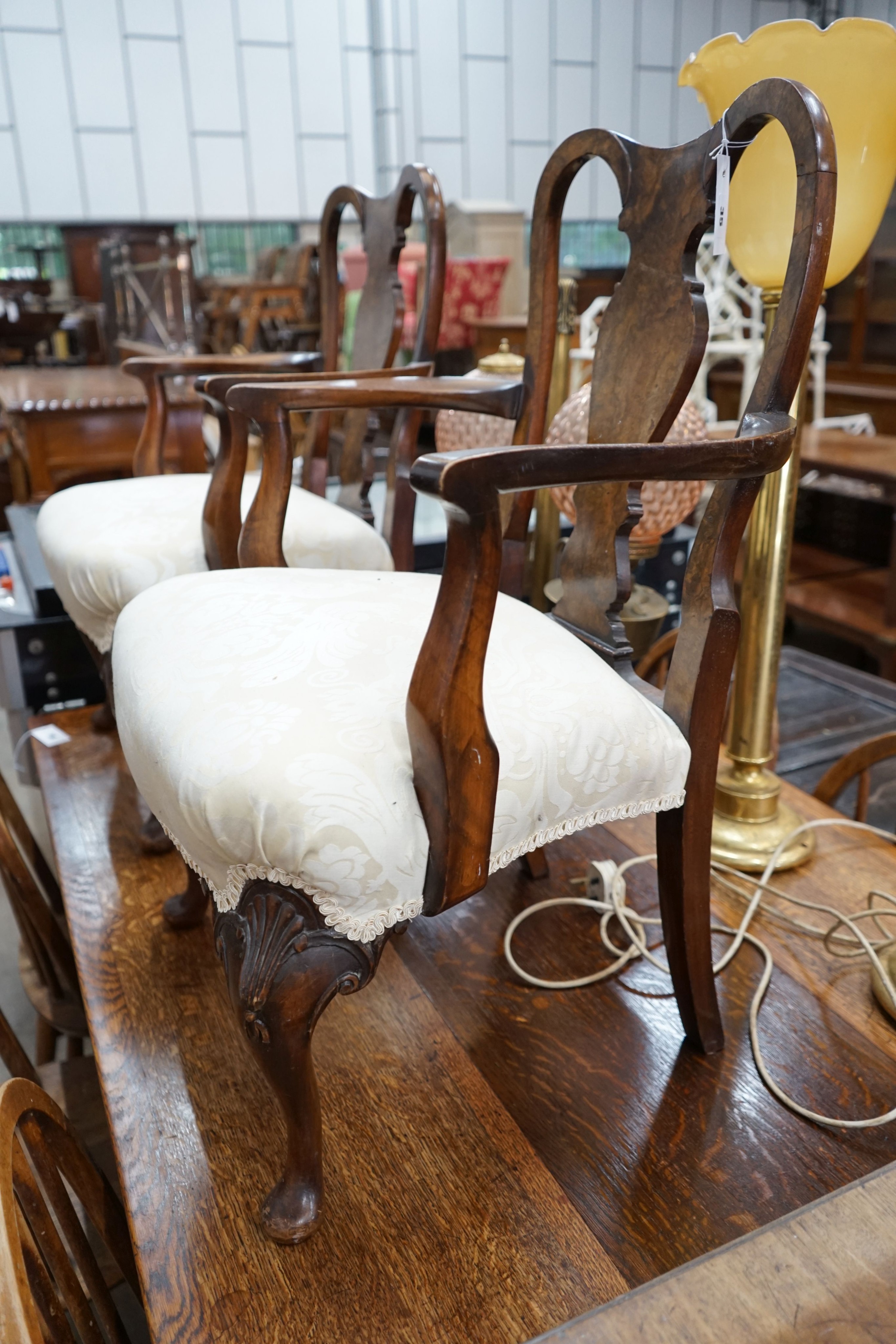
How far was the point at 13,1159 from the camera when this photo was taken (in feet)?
1.96

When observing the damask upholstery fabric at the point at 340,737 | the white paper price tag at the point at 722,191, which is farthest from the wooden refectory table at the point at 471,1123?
the white paper price tag at the point at 722,191

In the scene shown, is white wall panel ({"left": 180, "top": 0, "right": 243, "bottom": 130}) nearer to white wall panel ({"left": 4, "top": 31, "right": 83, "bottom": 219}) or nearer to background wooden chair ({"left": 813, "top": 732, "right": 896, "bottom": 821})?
white wall panel ({"left": 4, "top": 31, "right": 83, "bottom": 219})

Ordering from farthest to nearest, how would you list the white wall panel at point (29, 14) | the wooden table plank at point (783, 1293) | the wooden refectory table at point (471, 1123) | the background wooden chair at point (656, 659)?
the white wall panel at point (29, 14) < the background wooden chair at point (656, 659) < the wooden refectory table at point (471, 1123) < the wooden table plank at point (783, 1293)

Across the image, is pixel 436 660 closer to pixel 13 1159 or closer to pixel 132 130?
pixel 13 1159

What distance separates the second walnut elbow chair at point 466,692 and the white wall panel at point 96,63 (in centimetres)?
698

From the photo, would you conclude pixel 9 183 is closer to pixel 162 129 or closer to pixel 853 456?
pixel 162 129

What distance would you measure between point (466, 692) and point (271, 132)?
7.69 metres

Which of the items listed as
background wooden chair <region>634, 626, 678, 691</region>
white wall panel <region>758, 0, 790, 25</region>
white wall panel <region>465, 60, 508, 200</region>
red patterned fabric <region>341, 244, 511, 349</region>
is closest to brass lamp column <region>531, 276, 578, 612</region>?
background wooden chair <region>634, 626, 678, 691</region>

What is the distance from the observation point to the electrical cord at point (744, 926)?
1042 mm

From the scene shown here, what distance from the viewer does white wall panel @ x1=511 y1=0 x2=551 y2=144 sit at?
731 cm

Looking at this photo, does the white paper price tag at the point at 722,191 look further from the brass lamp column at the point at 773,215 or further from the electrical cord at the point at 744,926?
the electrical cord at the point at 744,926

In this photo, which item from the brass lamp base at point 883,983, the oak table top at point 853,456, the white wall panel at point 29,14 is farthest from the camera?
the white wall panel at point 29,14

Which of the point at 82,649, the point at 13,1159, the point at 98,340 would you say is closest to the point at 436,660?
the point at 13,1159

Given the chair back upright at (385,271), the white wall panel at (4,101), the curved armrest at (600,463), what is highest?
the white wall panel at (4,101)
